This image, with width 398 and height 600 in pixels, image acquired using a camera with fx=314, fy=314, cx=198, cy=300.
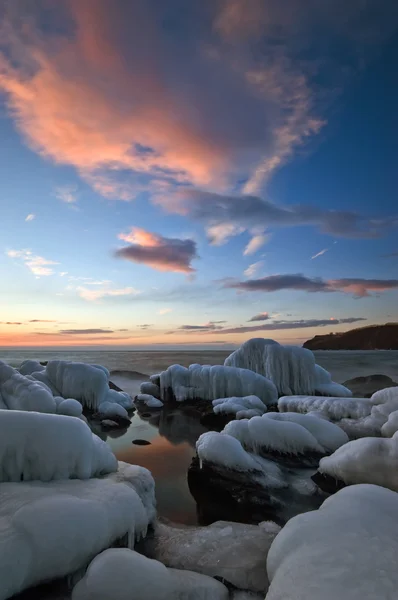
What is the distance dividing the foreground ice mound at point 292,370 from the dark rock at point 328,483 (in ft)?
41.1

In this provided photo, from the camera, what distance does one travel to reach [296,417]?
1147 centimetres

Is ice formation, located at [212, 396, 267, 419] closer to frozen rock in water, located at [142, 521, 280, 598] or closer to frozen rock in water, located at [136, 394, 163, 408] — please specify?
frozen rock in water, located at [136, 394, 163, 408]

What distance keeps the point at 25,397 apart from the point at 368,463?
37.0 feet

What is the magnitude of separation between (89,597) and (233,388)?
17.8 meters

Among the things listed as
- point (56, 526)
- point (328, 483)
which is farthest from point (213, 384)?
point (56, 526)

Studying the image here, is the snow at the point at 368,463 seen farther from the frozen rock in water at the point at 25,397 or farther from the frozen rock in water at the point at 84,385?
the frozen rock in water at the point at 84,385

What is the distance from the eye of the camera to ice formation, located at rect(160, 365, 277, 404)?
2061 centimetres

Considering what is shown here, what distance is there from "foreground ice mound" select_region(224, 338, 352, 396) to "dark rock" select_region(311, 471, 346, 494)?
12519mm

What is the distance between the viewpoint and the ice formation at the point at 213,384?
20609 millimetres

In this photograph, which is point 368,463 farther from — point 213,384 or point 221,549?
point 213,384

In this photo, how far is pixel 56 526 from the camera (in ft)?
13.9

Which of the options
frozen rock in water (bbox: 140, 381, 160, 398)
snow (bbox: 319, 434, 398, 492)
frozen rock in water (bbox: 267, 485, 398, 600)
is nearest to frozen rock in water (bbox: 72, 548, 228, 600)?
frozen rock in water (bbox: 267, 485, 398, 600)

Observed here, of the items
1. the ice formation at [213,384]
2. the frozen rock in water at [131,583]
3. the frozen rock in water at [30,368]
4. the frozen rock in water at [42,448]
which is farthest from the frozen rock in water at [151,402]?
the frozen rock in water at [131,583]

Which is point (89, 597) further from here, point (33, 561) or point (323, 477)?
point (323, 477)
